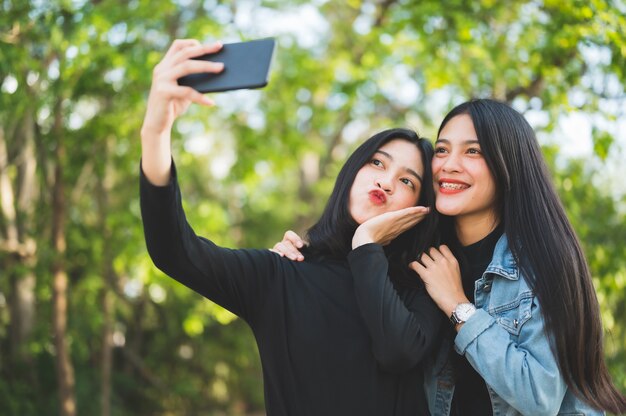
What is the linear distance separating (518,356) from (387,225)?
0.57 m

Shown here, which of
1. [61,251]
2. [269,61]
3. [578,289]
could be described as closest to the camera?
[269,61]

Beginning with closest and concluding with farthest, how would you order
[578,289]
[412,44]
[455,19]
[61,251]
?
[578,289]
[455,19]
[61,251]
[412,44]

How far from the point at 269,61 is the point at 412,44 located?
537 cm

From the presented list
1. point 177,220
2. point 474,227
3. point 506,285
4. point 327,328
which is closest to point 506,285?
point 506,285

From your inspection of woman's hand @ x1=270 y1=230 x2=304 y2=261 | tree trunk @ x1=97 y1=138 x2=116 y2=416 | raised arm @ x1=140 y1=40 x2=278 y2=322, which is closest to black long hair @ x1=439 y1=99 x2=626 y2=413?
woman's hand @ x1=270 y1=230 x2=304 y2=261

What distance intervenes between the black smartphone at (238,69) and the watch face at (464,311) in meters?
1.04

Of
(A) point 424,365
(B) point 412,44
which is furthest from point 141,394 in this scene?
(A) point 424,365

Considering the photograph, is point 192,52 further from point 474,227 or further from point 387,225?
point 474,227

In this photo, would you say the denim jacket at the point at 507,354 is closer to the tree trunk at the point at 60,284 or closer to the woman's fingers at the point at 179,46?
the woman's fingers at the point at 179,46

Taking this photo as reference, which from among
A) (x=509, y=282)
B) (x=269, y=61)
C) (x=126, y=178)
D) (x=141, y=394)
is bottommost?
(x=141, y=394)

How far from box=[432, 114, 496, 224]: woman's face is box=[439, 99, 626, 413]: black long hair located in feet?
0.11

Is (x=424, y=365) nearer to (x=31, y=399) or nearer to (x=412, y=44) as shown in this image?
(x=412, y=44)

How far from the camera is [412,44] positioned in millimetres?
6660

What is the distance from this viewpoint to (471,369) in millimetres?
2309
